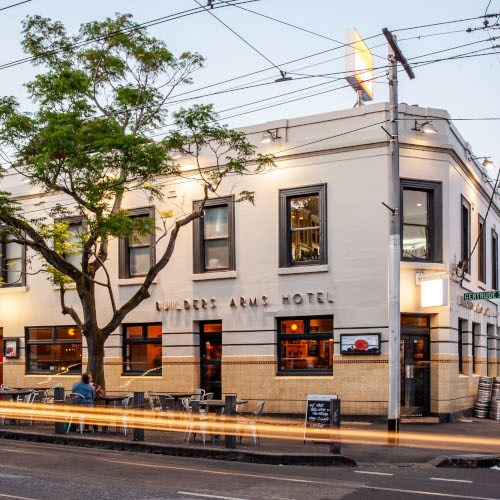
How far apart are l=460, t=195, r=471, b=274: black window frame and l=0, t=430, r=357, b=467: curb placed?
1034 cm

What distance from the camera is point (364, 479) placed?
42.6 feet

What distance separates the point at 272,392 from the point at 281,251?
393 cm

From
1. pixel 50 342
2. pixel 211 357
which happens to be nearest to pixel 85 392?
pixel 211 357

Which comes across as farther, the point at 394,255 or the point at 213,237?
the point at 213,237

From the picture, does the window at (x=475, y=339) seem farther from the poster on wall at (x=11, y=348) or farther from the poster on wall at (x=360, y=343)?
the poster on wall at (x=11, y=348)

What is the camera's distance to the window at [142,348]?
24797mm

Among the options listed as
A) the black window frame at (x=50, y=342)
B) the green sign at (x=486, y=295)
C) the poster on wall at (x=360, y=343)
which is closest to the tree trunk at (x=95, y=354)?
the black window frame at (x=50, y=342)

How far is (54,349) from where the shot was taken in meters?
27.2

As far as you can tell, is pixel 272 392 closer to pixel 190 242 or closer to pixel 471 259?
pixel 190 242

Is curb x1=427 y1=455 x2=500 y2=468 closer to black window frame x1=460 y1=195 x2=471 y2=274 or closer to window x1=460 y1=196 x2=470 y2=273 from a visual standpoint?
black window frame x1=460 y1=195 x2=471 y2=274

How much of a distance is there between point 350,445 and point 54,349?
44.4 ft

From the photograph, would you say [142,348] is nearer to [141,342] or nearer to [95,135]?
[141,342]

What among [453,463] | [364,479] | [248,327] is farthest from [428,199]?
[364,479]

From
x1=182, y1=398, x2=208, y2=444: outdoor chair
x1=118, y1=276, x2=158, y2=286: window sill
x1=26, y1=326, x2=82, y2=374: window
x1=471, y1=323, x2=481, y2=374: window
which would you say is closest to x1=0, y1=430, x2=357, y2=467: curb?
x1=182, y1=398, x2=208, y2=444: outdoor chair
